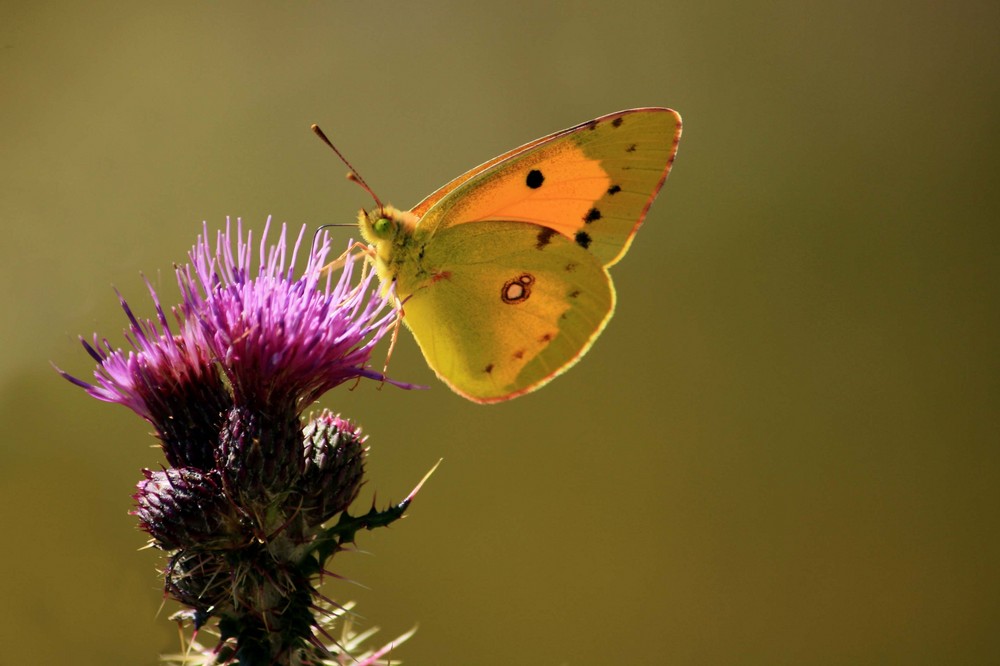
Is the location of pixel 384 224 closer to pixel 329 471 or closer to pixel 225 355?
pixel 225 355

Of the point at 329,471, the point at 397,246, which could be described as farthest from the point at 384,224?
the point at 329,471

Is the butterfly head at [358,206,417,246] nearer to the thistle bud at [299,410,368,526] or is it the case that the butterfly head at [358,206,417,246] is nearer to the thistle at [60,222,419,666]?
the thistle at [60,222,419,666]

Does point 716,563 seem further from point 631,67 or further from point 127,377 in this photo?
point 127,377

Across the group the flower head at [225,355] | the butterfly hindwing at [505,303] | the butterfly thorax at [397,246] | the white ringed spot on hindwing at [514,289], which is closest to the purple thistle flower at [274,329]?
the flower head at [225,355]

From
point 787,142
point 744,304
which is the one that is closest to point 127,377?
point 744,304

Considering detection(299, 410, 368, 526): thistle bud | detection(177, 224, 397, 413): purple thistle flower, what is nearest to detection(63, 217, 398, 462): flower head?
detection(177, 224, 397, 413): purple thistle flower

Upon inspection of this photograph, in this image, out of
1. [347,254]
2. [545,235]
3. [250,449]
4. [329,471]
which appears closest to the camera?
[250,449]

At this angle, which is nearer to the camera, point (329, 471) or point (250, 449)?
point (250, 449)
